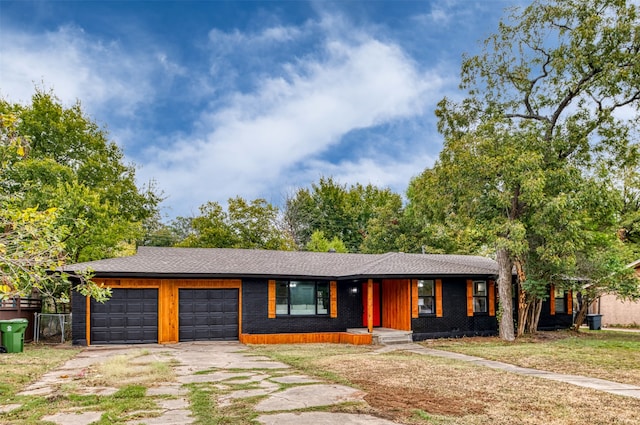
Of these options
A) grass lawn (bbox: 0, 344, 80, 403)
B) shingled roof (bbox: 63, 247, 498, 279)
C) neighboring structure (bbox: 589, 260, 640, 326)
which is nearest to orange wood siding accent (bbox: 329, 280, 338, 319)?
shingled roof (bbox: 63, 247, 498, 279)

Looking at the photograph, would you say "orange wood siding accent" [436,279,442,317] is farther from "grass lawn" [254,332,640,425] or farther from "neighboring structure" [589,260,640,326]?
"neighboring structure" [589,260,640,326]

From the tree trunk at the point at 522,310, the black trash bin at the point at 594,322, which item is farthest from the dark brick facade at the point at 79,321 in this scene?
the black trash bin at the point at 594,322

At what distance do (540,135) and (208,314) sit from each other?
11.8 meters

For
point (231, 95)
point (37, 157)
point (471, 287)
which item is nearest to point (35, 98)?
point (37, 157)

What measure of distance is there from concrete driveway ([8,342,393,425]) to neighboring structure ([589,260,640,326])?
19.3 m

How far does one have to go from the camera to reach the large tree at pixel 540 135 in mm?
14680

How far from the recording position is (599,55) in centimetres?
1493

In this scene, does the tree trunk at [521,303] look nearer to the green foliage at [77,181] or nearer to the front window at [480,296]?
the front window at [480,296]

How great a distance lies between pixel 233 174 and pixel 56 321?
1877 centimetres

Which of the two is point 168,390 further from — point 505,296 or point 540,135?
point 540,135

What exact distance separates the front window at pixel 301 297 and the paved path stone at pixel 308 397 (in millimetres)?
8416

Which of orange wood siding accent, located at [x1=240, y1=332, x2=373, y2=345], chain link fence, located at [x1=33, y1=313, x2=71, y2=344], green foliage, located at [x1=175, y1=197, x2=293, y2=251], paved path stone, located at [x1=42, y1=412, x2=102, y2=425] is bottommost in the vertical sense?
orange wood siding accent, located at [x1=240, y1=332, x2=373, y2=345]

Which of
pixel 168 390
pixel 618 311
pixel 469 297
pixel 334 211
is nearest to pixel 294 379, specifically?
pixel 168 390

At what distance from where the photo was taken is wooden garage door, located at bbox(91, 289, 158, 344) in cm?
1462
